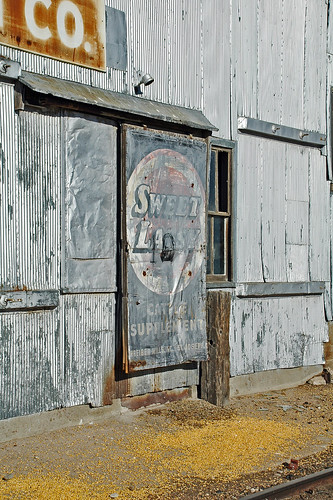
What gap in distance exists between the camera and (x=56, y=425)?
23.3 feet

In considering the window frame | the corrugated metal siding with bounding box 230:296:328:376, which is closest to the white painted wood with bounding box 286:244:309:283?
the corrugated metal siding with bounding box 230:296:328:376

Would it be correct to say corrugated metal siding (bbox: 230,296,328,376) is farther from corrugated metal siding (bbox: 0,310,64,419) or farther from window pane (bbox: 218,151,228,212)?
corrugated metal siding (bbox: 0,310,64,419)

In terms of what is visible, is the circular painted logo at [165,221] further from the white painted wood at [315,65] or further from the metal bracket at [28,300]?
the white painted wood at [315,65]

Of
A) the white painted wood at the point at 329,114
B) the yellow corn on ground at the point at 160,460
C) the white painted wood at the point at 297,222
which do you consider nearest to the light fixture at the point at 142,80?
the white painted wood at the point at 297,222

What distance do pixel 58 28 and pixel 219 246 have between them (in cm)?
378

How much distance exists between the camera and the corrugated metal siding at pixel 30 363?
6.63 metres

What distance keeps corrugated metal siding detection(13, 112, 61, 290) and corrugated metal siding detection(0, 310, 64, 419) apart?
0.38 meters

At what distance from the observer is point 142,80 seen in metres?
8.03

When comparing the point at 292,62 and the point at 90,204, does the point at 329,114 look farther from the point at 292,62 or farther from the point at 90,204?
the point at 90,204

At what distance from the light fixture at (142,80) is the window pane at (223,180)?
182 cm

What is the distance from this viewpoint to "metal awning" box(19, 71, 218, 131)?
6797 millimetres

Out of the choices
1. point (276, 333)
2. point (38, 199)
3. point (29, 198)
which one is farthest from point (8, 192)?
point (276, 333)

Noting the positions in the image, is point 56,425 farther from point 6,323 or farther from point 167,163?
point 167,163

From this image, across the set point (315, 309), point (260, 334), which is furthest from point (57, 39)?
point (315, 309)
